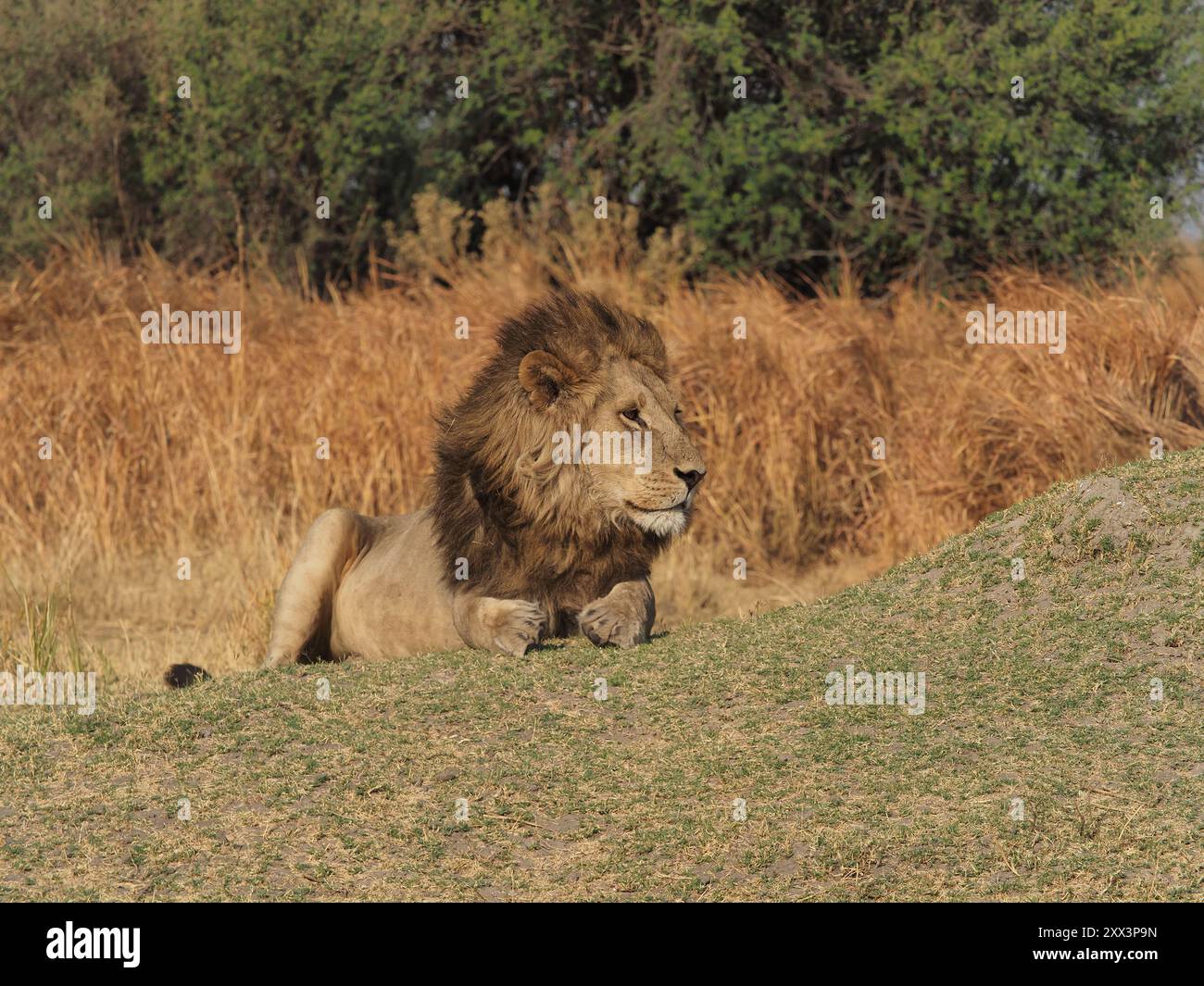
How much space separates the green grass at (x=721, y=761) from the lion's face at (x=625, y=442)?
1.94 ft

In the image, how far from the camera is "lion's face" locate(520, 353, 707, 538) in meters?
6.48

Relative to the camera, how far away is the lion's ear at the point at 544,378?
21.9 feet

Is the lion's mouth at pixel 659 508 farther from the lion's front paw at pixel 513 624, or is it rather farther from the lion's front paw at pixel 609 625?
the lion's front paw at pixel 513 624

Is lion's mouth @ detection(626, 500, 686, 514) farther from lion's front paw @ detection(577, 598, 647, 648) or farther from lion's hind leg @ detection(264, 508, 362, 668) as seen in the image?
lion's hind leg @ detection(264, 508, 362, 668)

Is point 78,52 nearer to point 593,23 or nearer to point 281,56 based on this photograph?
point 281,56

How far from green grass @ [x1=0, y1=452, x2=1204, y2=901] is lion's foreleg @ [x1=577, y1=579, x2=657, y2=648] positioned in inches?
4.2

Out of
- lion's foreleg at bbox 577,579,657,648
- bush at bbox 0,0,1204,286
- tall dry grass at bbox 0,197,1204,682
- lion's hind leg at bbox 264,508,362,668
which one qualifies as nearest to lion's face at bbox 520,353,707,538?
lion's foreleg at bbox 577,579,657,648

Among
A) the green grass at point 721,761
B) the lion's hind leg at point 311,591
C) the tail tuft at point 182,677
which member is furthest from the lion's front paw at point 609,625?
the tail tuft at point 182,677

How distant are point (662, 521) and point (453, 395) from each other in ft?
19.8

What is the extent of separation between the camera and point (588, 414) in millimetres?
6680

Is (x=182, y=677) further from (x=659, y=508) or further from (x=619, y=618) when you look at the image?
(x=659, y=508)

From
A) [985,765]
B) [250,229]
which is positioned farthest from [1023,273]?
[250,229]

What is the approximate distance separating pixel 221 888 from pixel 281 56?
15187mm

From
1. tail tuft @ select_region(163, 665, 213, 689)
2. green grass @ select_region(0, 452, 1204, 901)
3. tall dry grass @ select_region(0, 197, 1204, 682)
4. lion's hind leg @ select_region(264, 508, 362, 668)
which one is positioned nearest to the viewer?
green grass @ select_region(0, 452, 1204, 901)
